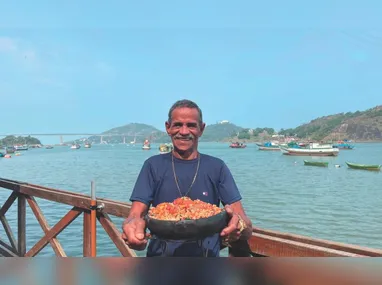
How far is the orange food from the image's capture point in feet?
5.72

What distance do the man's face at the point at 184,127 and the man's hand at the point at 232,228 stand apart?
20.3 inches

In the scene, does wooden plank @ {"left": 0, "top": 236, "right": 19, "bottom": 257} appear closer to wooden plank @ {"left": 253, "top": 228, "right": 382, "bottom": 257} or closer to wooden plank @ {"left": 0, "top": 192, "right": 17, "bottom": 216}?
wooden plank @ {"left": 0, "top": 192, "right": 17, "bottom": 216}

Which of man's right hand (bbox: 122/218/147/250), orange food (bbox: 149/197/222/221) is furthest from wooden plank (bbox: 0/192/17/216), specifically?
orange food (bbox: 149/197/222/221)

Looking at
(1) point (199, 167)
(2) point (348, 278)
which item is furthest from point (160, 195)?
(2) point (348, 278)

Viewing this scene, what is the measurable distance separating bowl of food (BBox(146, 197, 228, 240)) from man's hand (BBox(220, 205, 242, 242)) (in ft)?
0.07

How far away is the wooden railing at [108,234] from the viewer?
2.21m

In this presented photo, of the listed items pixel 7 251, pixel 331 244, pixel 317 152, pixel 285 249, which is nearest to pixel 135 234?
pixel 285 249

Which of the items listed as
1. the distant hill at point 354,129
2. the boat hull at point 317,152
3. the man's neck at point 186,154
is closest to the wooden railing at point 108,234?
the man's neck at point 186,154

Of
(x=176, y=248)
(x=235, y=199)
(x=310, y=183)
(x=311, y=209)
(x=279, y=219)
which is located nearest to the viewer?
(x=176, y=248)

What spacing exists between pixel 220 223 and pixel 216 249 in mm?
422

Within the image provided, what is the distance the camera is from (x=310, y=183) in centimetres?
3180

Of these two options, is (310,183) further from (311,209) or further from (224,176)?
(224,176)

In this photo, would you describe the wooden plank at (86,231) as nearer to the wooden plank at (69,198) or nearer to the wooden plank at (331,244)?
the wooden plank at (69,198)

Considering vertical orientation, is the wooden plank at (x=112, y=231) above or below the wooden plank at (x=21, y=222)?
above
